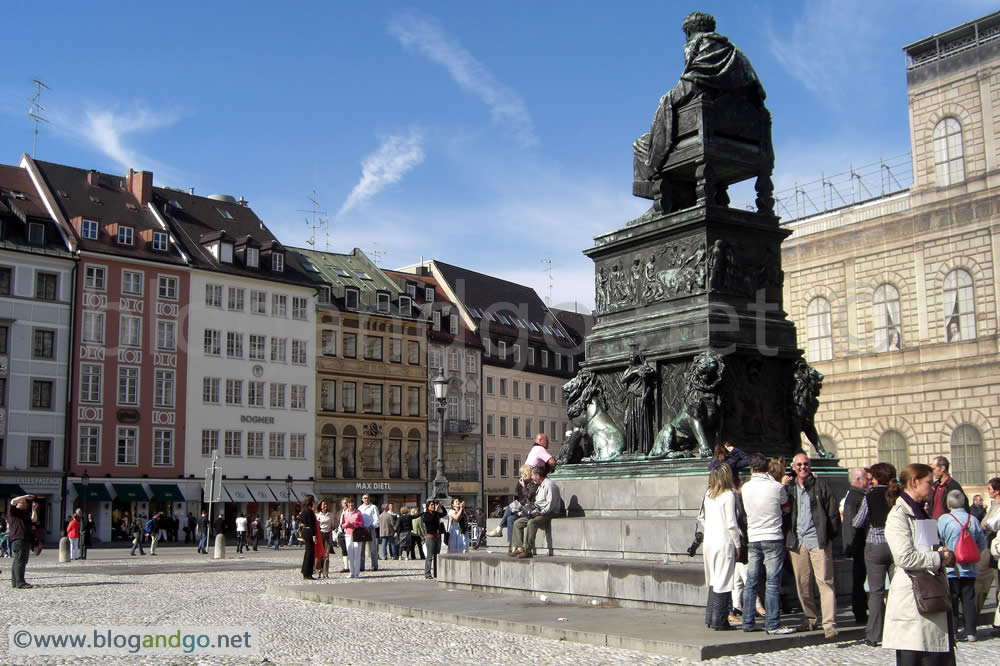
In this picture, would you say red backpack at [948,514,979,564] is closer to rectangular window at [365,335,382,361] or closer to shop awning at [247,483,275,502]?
shop awning at [247,483,275,502]

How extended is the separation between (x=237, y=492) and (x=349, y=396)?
918 centimetres

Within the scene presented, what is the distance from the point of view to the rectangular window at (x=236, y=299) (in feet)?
185

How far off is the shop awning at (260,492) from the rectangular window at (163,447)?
440 cm

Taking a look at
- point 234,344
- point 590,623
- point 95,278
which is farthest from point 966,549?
point 234,344

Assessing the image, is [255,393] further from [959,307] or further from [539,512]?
[539,512]

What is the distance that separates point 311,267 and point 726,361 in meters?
53.0

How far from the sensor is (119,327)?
→ 52031 mm

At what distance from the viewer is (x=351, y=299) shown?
62.5 m

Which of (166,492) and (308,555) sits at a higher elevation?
(166,492)

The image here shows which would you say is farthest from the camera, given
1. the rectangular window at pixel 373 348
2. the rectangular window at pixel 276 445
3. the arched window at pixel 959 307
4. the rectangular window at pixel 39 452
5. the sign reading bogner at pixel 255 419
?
the rectangular window at pixel 373 348

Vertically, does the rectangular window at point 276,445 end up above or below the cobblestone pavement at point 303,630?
above

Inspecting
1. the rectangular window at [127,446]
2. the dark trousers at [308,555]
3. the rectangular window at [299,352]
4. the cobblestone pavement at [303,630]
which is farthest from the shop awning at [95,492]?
the dark trousers at [308,555]

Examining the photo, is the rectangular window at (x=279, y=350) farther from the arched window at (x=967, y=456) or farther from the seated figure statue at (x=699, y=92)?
the seated figure statue at (x=699, y=92)

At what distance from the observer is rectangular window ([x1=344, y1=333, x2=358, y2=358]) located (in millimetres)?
61938
